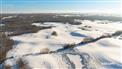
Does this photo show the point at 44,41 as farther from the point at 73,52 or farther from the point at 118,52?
the point at 118,52

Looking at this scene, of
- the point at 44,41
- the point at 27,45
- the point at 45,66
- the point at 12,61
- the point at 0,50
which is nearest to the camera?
the point at 45,66

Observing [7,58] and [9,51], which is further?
[9,51]

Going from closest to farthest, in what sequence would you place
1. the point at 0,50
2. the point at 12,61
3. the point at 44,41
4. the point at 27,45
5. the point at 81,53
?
the point at 12,61 → the point at 81,53 → the point at 0,50 → the point at 27,45 → the point at 44,41

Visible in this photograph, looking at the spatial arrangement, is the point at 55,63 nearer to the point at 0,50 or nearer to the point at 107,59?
the point at 107,59

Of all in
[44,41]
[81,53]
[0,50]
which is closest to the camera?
[81,53]

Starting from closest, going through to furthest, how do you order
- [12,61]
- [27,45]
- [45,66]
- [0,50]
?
[45,66] → [12,61] → [0,50] → [27,45]

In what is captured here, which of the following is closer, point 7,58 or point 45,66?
point 45,66

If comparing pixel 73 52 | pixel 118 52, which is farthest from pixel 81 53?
pixel 118 52

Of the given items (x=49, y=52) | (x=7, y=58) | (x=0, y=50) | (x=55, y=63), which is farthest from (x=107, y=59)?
(x=0, y=50)
